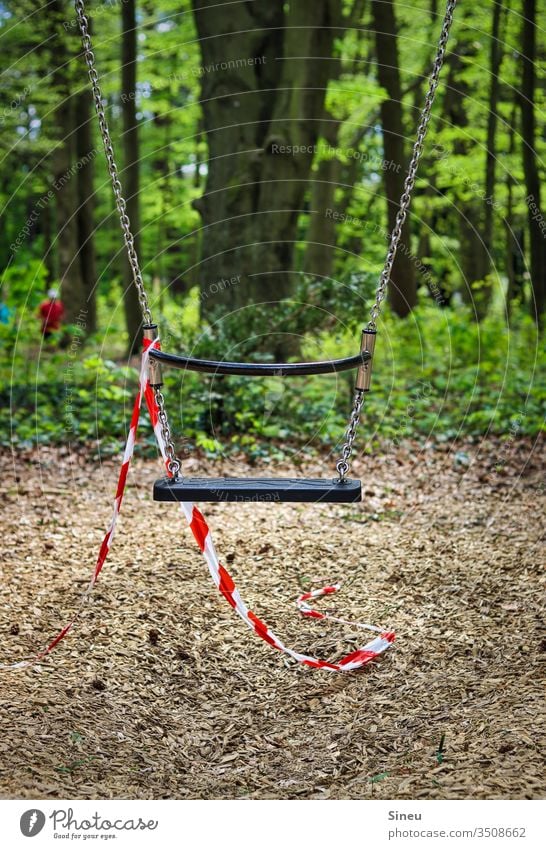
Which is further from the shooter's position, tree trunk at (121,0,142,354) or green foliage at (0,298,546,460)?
tree trunk at (121,0,142,354)

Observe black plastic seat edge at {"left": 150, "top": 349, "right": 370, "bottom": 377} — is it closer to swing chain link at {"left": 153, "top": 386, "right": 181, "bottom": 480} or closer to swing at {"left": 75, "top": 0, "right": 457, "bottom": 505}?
swing at {"left": 75, "top": 0, "right": 457, "bottom": 505}

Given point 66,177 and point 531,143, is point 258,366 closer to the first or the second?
point 531,143

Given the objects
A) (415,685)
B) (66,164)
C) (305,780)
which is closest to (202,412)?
(415,685)

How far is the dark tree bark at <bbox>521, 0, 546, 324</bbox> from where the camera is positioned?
9.59 metres

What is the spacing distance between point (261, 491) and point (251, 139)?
5937mm

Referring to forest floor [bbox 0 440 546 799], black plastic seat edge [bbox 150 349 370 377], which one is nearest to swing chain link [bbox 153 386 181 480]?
black plastic seat edge [bbox 150 349 370 377]

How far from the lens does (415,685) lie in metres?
3.93

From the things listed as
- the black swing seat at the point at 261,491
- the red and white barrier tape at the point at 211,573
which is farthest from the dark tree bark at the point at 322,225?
the black swing seat at the point at 261,491

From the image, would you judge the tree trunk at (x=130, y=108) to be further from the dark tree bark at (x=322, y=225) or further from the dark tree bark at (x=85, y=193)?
the dark tree bark at (x=322, y=225)

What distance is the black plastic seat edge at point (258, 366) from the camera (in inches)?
145

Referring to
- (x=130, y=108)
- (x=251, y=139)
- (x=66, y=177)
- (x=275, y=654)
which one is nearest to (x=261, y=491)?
(x=275, y=654)

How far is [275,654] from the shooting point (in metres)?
4.30

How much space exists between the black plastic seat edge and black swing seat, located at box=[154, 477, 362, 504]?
0.48m

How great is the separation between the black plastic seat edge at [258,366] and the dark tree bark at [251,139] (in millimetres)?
4668
